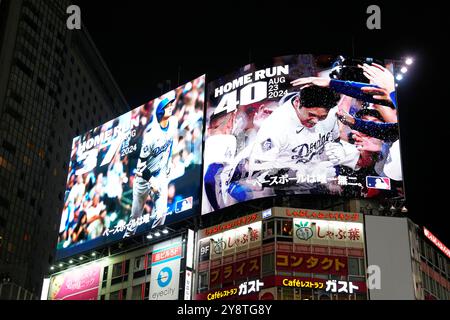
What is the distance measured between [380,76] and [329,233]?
13.5 metres

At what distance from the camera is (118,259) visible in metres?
55.7

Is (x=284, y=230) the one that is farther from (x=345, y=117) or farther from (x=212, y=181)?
(x=345, y=117)

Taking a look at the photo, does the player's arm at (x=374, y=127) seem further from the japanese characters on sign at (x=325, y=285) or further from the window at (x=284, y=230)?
the japanese characters on sign at (x=325, y=285)

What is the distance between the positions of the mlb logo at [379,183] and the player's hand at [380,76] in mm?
7661

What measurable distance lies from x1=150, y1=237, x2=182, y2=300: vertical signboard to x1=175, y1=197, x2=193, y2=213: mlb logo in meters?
2.19

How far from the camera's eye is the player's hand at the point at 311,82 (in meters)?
52.7

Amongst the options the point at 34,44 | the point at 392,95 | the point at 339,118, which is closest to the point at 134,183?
the point at 339,118

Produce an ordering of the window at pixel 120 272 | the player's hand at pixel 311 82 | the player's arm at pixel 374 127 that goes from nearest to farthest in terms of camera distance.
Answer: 1. the player's arm at pixel 374 127
2. the player's hand at pixel 311 82
3. the window at pixel 120 272

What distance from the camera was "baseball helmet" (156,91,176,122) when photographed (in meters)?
57.4

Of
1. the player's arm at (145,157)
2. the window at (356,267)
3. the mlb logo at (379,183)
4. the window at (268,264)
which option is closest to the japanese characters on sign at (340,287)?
the window at (356,267)

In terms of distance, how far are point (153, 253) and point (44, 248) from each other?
5665 cm

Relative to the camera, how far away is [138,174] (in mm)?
56594

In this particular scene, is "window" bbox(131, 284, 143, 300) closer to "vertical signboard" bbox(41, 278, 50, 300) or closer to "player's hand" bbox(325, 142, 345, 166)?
"vertical signboard" bbox(41, 278, 50, 300)

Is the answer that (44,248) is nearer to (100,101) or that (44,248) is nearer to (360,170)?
(100,101)
